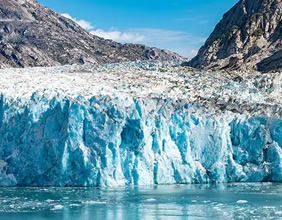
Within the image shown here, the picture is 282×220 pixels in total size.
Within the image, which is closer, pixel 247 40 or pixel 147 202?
pixel 147 202

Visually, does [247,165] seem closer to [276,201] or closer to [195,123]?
[195,123]

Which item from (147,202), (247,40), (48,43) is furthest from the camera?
(48,43)

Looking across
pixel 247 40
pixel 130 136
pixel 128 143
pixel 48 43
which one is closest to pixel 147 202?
pixel 128 143

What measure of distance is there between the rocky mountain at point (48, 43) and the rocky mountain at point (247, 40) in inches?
1509

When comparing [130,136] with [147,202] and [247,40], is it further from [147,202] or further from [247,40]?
[247,40]

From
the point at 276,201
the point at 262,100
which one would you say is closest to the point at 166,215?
the point at 276,201

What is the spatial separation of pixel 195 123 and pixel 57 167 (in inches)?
280

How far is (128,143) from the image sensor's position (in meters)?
25.7

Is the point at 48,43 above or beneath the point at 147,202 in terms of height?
above

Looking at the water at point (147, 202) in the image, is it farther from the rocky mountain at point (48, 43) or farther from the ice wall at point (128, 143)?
the rocky mountain at point (48, 43)

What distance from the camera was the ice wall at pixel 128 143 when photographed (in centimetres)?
2494

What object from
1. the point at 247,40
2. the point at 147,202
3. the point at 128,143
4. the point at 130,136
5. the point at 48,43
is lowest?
the point at 147,202

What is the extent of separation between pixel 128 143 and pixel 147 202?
4.93m

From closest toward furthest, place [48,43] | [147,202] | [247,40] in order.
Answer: [147,202], [247,40], [48,43]
